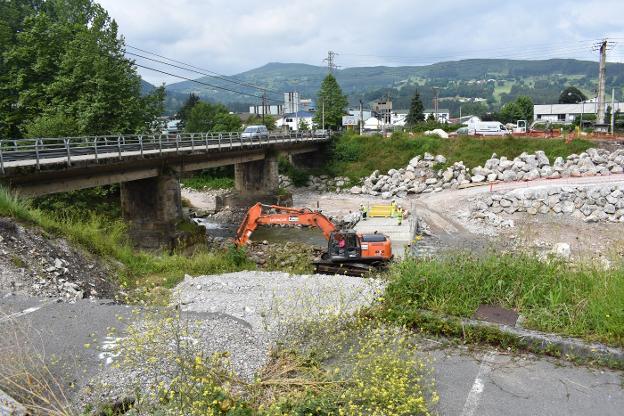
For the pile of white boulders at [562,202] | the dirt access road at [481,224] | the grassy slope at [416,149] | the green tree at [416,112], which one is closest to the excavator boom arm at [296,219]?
the dirt access road at [481,224]

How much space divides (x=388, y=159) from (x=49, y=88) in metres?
37.6

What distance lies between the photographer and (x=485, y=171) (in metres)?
50.1

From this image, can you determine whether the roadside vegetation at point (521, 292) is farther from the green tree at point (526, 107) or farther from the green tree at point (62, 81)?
the green tree at point (526, 107)

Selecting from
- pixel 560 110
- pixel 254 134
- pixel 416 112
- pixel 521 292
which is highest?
pixel 560 110

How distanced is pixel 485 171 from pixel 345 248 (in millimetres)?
34375

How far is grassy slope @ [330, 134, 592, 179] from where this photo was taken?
2074 inches

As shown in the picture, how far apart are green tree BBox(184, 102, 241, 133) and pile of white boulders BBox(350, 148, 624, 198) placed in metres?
28.3

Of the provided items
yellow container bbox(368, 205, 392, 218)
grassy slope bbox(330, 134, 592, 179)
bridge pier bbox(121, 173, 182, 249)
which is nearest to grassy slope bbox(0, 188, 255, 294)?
bridge pier bbox(121, 173, 182, 249)

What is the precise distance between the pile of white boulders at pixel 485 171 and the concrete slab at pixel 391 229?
1986 centimetres

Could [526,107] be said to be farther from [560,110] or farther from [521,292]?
[521,292]

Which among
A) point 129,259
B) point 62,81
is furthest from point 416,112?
point 129,259

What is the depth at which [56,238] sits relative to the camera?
14367 millimetres

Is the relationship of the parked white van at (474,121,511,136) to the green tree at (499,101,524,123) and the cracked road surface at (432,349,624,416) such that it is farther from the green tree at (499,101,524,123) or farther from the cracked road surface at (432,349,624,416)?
the cracked road surface at (432,349,624,416)

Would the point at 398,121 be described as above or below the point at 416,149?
above
